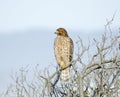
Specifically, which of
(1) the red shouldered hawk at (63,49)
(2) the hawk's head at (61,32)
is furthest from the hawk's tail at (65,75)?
(2) the hawk's head at (61,32)

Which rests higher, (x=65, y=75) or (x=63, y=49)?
(x=63, y=49)

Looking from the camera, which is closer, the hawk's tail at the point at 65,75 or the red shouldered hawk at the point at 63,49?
the hawk's tail at the point at 65,75

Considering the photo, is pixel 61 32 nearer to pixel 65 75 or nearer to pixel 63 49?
pixel 63 49

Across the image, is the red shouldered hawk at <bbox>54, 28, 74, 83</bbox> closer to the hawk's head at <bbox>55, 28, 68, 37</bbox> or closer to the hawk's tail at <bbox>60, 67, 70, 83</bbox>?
the hawk's head at <bbox>55, 28, 68, 37</bbox>

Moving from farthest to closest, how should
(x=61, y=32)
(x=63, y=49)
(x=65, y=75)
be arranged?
(x=61, y=32)
(x=63, y=49)
(x=65, y=75)

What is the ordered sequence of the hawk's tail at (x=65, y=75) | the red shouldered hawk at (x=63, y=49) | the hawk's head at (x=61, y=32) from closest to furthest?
1. the hawk's tail at (x=65, y=75)
2. the red shouldered hawk at (x=63, y=49)
3. the hawk's head at (x=61, y=32)

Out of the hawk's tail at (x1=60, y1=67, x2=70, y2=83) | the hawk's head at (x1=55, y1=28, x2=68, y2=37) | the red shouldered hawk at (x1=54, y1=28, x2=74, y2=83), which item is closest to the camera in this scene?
the hawk's tail at (x1=60, y1=67, x2=70, y2=83)

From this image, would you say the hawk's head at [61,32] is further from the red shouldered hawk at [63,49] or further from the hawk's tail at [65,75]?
the hawk's tail at [65,75]

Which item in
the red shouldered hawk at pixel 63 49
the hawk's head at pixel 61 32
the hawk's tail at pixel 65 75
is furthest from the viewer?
the hawk's head at pixel 61 32

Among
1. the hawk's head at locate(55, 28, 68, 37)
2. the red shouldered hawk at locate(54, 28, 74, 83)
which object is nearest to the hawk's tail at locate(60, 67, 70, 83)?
the red shouldered hawk at locate(54, 28, 74, 83)

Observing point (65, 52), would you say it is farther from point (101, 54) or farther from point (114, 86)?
point (101, 54)

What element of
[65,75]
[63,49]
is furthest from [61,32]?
[65,75]

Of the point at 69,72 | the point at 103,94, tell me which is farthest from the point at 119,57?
the point at 69,72

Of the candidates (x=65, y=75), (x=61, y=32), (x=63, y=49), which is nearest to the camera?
(x=65, y=75)
